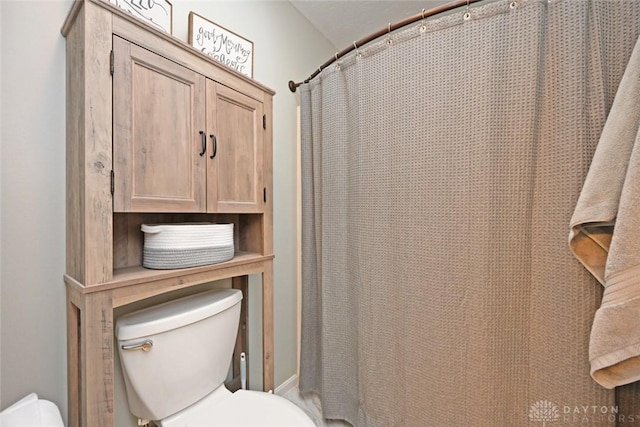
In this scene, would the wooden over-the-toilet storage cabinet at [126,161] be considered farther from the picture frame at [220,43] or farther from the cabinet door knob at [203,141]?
the picture frame at [220,43]

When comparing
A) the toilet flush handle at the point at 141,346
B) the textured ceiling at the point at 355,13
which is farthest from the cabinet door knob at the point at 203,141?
the textured ceiling at the point at 355,13

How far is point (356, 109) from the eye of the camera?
1.25m

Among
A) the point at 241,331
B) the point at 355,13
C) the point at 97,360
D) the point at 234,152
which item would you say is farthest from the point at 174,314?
the point at 355,13

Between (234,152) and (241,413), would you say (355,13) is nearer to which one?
(234,152)

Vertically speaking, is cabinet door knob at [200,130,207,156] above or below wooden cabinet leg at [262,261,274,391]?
above

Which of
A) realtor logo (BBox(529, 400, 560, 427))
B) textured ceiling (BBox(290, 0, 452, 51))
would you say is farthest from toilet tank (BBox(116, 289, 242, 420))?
textured ceiling (BBox(290, 0, 452, 51))

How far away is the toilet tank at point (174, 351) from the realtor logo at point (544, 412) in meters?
1.02

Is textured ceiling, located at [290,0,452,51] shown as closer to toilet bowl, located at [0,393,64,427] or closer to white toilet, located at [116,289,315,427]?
white toilet, located at [116,289,315,427]

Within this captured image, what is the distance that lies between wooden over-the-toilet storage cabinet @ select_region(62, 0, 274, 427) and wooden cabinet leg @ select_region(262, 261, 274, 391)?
0.14 m

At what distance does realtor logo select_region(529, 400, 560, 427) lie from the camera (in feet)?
2.67

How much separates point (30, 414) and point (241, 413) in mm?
536

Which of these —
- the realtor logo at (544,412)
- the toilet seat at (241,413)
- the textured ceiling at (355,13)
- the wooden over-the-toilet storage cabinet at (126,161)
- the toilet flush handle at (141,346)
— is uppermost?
the textured ceiling at (355,13)

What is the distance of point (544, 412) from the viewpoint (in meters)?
0.83

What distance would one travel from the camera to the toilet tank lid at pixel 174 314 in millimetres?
830
